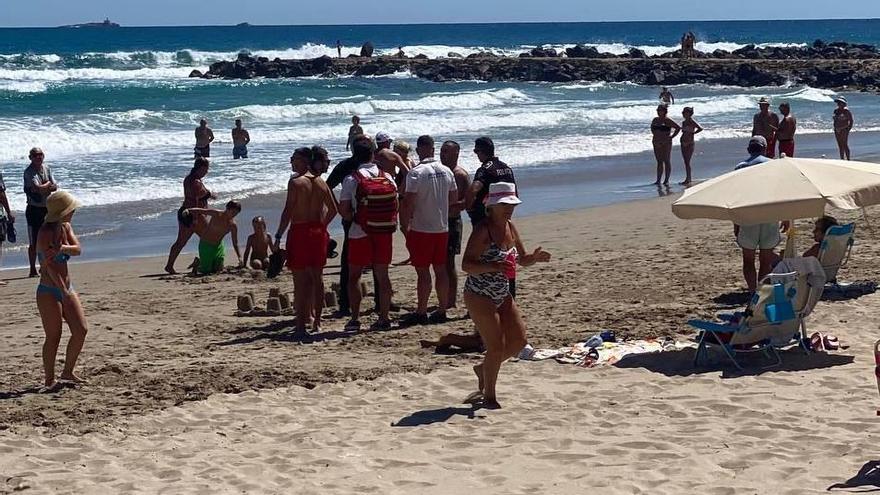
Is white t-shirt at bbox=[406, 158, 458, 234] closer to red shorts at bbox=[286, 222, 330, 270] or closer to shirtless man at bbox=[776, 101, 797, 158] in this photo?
red shorts at bbox=[286, 222, 330, 270]

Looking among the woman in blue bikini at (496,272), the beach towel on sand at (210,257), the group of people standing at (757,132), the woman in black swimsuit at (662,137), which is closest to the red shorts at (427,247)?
the woman in blue bikini at (496,272)

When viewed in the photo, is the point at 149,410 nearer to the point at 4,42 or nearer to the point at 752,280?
the point at 752,280

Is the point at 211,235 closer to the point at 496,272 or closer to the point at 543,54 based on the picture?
the point at 496,272

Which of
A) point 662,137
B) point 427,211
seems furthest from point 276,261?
point 662,137

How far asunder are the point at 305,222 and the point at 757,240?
347 cm

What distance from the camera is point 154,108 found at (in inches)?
1483

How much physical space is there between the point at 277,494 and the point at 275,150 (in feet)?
67.6

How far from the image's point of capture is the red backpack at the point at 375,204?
9.12m

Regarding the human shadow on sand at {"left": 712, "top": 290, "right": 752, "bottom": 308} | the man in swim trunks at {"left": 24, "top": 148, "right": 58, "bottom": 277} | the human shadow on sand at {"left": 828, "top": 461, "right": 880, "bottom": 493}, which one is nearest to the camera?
the human shadow on sand at {"left": 828, "top": 461, "right": 880, "bottom": 493}

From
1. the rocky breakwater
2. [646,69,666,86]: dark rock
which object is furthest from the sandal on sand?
[646,69,666,86]: dark rock

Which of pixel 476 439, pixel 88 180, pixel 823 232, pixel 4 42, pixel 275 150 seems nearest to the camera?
pixel 476 439

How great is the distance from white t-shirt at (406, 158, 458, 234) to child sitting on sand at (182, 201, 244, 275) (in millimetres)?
3562

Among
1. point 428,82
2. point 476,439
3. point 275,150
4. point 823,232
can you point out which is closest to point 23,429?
point 476,439

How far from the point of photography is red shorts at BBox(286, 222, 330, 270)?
9133 millimetres
